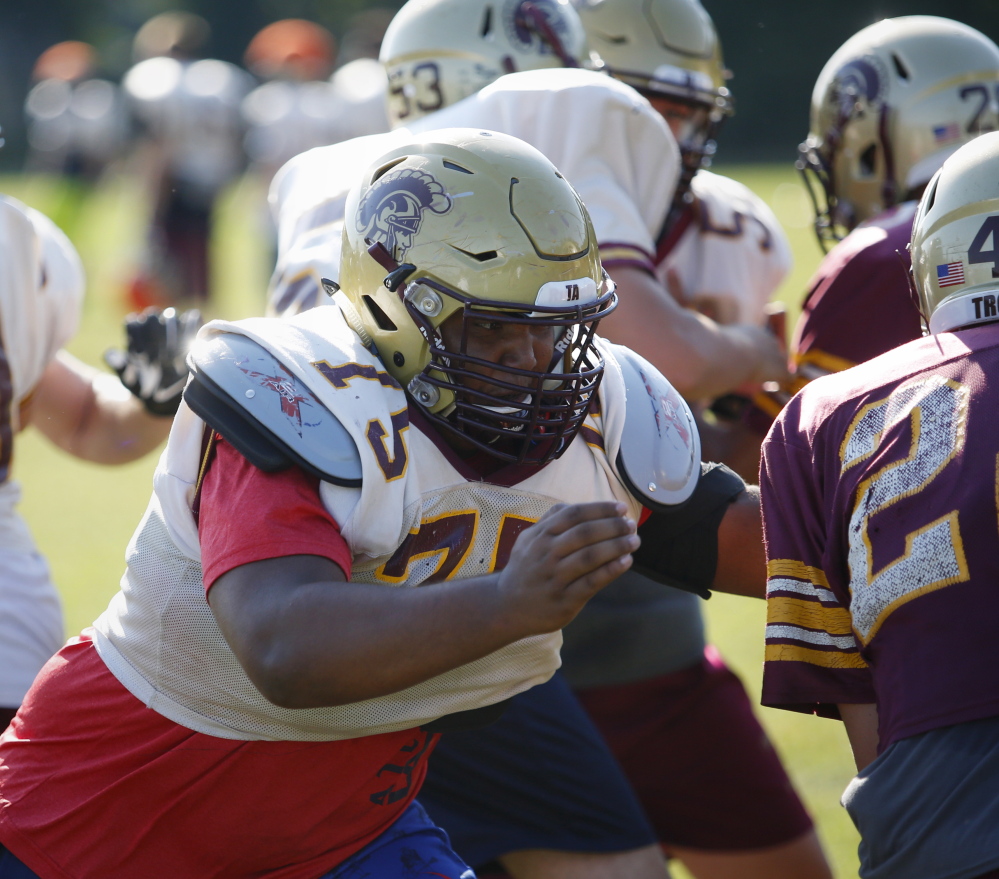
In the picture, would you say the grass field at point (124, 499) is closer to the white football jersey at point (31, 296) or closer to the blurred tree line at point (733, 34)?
the white football jersey at point (31, 296)

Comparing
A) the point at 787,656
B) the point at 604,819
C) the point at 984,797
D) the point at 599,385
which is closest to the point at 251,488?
the point at 599,385

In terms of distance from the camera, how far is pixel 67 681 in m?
2.26

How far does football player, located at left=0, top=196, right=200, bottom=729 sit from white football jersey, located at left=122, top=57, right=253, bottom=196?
1169 centimetres

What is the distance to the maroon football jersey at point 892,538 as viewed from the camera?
5.91 ft

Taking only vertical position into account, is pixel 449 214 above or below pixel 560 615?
above

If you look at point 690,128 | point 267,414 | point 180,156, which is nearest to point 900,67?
point 690,128

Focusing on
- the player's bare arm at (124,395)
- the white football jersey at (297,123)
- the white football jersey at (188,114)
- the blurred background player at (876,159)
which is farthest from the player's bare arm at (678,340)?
the white football jersey at (188,114)

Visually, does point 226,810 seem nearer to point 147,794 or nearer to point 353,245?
point 147,794

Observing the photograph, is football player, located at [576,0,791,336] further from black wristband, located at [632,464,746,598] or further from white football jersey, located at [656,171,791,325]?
black wristband, located at [632,464,746,598]

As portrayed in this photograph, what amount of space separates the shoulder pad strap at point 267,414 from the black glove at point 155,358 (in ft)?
4.16

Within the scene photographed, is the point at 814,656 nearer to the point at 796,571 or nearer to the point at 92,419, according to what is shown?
the point at 796,571

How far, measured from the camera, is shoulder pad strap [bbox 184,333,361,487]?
191cm

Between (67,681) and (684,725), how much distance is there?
185 cm

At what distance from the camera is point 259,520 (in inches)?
73.3
